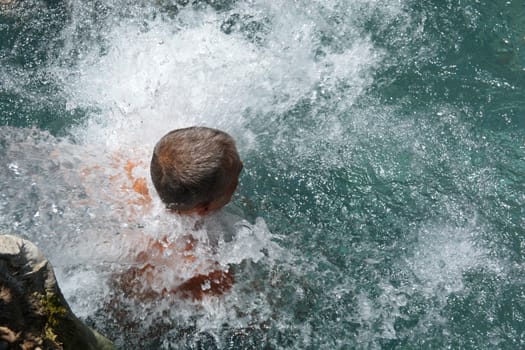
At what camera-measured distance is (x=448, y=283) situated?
3.19m

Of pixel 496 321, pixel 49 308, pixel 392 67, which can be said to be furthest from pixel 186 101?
pixel 49 308

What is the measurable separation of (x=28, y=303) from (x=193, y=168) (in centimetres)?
106

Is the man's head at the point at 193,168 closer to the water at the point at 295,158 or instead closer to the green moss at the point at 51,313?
the water at the point at 295,158

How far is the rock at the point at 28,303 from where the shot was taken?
1260mm

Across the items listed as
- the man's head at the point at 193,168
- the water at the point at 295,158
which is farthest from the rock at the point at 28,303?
the water at the point at 295,158

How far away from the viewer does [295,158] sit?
364 cm

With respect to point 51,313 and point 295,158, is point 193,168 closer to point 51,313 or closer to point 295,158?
point 51,313

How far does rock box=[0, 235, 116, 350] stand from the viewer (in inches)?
49.6

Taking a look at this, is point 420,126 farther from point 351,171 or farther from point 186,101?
point 186,101

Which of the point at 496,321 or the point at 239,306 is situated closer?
the point at 239,306

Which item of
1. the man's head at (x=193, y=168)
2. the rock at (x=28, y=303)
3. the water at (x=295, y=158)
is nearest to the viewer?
the rock at (x=28, y=303)

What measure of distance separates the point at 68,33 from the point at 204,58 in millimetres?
1084

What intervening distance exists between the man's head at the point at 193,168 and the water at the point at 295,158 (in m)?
0.21

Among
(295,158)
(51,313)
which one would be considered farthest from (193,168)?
(295,158)
